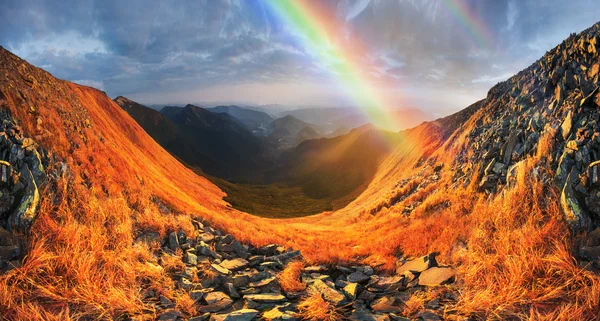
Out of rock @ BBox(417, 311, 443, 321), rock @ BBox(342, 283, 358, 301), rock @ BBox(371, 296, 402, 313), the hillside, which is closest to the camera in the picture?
rock @ BBox(417, 311, 443, 321)

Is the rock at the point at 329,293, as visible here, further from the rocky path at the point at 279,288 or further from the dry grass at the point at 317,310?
the dry grass at the point at 317,310

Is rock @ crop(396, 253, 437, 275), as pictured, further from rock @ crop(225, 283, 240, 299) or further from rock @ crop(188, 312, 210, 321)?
rock @ crop(188, 312, 210, 321)

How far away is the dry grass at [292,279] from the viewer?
7516 mm

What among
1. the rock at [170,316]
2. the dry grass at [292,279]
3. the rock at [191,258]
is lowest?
the dry grass at [292,279]

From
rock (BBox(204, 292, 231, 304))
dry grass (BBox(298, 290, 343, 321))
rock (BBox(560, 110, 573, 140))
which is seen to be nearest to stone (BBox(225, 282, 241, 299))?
rock (BBox(204, 292, 231, 304))

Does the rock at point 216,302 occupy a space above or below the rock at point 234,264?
above

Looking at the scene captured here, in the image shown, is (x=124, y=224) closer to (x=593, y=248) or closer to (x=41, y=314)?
(x=41, y=314)

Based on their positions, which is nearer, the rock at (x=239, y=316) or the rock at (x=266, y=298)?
the rock at (x=239, y=316)

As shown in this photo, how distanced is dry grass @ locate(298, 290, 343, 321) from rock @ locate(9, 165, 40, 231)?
696 centimetres

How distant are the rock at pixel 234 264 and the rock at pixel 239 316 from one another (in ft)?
9.28

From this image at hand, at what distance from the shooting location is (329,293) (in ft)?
22.7

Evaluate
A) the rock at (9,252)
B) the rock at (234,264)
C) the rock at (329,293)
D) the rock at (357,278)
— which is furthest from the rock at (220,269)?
the rock at (9,252)

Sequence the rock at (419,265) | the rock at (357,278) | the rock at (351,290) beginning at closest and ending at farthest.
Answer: the rock at (351,290), the rock at (357,278), the rock at (419,265)

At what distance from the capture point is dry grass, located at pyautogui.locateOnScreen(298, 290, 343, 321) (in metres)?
5.84
